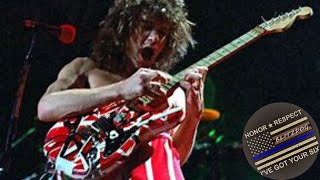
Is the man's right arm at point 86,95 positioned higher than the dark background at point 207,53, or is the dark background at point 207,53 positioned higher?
the man's right arm at point 86,95

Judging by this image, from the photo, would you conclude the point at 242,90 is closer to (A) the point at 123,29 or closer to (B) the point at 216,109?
(B) the point at 216,109

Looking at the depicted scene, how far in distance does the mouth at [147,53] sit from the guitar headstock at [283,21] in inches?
11.2

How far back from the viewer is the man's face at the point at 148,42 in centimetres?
140

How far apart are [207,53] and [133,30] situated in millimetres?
1016

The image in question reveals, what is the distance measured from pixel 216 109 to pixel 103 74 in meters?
1.32

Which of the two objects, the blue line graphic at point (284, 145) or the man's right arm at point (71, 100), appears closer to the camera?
the man's right arm at point (71, 100)

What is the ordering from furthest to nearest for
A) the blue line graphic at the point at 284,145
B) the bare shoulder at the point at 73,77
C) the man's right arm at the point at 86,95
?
1. the blue line graphic at the point at 284,145
2. the bare shoulder at the point at 73,77
3. the man's right arm at the point at 86,95

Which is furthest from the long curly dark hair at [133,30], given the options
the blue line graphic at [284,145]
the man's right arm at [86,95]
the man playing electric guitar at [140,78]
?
the blue line graphic at [284,145]

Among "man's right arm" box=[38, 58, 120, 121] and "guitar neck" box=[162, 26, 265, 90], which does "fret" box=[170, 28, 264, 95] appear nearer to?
"guitar neck" box=[162, 26, 265, 90]

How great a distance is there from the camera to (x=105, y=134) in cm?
128

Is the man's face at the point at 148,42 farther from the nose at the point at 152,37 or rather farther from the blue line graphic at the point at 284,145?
the blue line graphic at the point at 284,145

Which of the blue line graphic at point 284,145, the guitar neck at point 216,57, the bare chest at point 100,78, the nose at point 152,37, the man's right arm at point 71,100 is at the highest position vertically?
the nose at point 152,37

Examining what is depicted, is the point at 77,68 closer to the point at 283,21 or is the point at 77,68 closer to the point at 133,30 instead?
the point at 133,30

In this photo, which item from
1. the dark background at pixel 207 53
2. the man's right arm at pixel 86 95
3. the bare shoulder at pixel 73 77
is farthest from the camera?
the dark background at pixel 207 53
